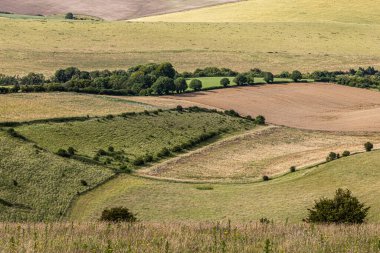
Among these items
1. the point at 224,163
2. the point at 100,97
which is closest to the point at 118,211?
the point at 224,163

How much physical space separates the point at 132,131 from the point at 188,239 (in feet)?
230

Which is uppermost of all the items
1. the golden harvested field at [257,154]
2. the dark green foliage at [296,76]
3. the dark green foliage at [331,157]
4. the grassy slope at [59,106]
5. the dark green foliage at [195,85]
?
the dark green foliage at [296,76]

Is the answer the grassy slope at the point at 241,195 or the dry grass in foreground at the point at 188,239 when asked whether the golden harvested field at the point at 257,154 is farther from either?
the dry grass in foreground at the point at 188,239

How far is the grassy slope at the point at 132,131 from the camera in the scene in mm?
83250

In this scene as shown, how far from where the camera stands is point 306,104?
12431 cm

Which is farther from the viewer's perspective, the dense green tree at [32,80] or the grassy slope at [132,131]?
the dense green tree at [32,80]

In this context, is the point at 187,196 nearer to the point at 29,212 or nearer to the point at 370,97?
the point at 29,212

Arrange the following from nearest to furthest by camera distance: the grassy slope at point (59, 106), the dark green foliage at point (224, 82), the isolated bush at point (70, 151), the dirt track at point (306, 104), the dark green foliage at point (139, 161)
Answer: the isolated bush at point (70, 151) < the dark green foliage at point (139, 161) < the grassy slope at point (59, 106) < the dirt track at point (306, 104) < the dark green foliage at point (224, 82)

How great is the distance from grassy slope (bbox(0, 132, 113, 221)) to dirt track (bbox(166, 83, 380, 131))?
42.8 meters

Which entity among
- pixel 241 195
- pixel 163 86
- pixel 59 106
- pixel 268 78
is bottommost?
pixel 241 195

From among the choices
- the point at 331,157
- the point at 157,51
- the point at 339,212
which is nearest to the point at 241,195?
the point at 331,157

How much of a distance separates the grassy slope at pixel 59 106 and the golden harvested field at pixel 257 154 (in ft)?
57.0

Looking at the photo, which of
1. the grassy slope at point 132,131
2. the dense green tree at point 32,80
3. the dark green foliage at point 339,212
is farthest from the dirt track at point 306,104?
the dark green foliage at point 339,212

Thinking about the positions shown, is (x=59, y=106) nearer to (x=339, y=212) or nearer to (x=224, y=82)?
(x=224, y=82)
